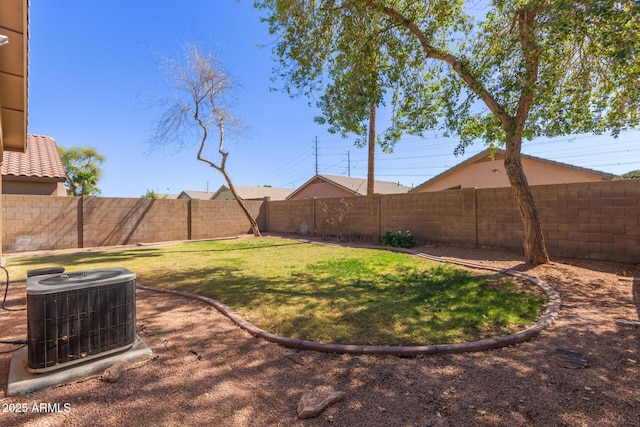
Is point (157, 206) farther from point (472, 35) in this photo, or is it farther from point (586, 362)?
point (586, 362)

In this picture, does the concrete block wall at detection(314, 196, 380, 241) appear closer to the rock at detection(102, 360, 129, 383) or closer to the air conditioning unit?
the air conditioning unit

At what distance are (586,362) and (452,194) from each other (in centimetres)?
761

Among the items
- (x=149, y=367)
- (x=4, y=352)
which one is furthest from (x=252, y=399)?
(x=4, y=352)

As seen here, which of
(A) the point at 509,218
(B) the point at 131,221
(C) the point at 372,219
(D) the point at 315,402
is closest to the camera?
(D) the point at 315,402

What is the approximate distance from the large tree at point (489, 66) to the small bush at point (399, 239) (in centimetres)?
351

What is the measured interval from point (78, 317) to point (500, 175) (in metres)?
17.4

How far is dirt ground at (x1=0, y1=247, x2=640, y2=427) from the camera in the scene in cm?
201

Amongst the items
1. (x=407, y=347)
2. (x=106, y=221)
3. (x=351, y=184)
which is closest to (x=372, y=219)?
(x=407, y=347)

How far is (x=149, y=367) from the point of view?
2.65m

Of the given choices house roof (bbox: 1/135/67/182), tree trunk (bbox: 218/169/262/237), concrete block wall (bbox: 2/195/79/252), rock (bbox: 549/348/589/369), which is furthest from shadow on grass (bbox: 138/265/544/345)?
tree trunk (bbox: 218/169/262/237)

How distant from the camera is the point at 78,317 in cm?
248

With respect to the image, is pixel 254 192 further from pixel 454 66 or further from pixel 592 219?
pixel 592 219

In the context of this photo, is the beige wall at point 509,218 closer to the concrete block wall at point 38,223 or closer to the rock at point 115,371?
the rock at point 115,371

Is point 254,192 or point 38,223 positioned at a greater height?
point 254,192
